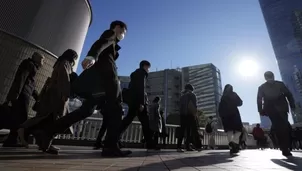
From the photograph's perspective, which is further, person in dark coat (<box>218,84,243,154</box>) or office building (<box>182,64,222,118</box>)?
office building (<box>182,64,222,118</box>)

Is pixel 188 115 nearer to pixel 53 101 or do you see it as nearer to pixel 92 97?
pixel 92 97

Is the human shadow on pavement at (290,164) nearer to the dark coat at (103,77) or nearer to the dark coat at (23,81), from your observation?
the dark coat at (103,77)

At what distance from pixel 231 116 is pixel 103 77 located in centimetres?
392

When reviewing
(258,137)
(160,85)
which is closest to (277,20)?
(160,85)

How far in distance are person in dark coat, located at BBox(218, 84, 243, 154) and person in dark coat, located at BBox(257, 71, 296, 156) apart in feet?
2.91

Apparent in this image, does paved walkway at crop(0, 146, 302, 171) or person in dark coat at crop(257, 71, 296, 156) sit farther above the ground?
person in dark coat at crop(257, 71, 296, 156)

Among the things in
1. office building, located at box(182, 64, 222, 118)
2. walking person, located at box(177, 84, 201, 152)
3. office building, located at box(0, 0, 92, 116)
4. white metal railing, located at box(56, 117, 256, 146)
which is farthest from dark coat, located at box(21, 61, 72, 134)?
office building, located at box(182, 64, 222, 118)

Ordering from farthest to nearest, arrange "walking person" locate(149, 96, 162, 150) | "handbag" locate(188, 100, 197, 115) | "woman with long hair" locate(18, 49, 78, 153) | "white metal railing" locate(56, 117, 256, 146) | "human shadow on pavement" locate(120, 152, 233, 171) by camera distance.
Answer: "white metal railing" locate(56, 117, 256, 146), "walking person" locate(149, 96, 162, 150), "handbag" locate(188, 100, 197, 115), "woman with long hair" locate(18, 49, 78, 153), "human shadow on pavement" locate(120, 152, 233, 171)

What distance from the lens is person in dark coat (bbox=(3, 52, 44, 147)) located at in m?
3.34

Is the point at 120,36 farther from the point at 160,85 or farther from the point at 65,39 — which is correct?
the point at 160,85

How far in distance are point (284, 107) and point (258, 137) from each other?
34.1ft

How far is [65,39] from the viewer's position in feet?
42.7

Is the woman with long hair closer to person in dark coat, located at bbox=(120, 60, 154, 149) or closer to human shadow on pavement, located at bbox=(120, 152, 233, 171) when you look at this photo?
person in dark coat, located at bbox=(120, 60, 154, 149)

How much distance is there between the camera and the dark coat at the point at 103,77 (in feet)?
8.12
